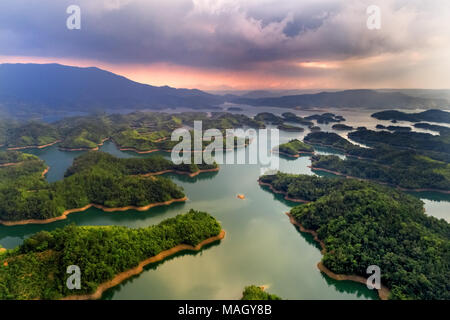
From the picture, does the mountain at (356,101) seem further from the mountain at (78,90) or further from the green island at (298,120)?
the green island at (298,120)

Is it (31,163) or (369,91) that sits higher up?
(369,91)

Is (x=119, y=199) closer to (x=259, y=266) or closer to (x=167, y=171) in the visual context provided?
(x=167, y=171)

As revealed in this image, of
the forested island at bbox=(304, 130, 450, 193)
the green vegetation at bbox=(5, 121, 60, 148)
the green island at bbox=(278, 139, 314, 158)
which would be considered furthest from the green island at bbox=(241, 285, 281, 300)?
the green vegetation at bbox=(5, 121, 60, 148)

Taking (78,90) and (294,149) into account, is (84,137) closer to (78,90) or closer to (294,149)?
(294,149)

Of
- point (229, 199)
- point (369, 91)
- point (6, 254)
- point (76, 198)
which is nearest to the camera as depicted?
point (6, 254)

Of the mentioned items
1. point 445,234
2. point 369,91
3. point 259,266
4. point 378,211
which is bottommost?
point 259,266

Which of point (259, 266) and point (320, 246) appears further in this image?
point (320, 246)

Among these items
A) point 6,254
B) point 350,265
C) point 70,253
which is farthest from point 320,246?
point 6,254

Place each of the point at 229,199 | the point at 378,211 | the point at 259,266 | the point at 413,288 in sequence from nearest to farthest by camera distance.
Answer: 1. the point at 413,288
2. the point at 259,266
3. the point at 378,211
4. the point at 229,199
